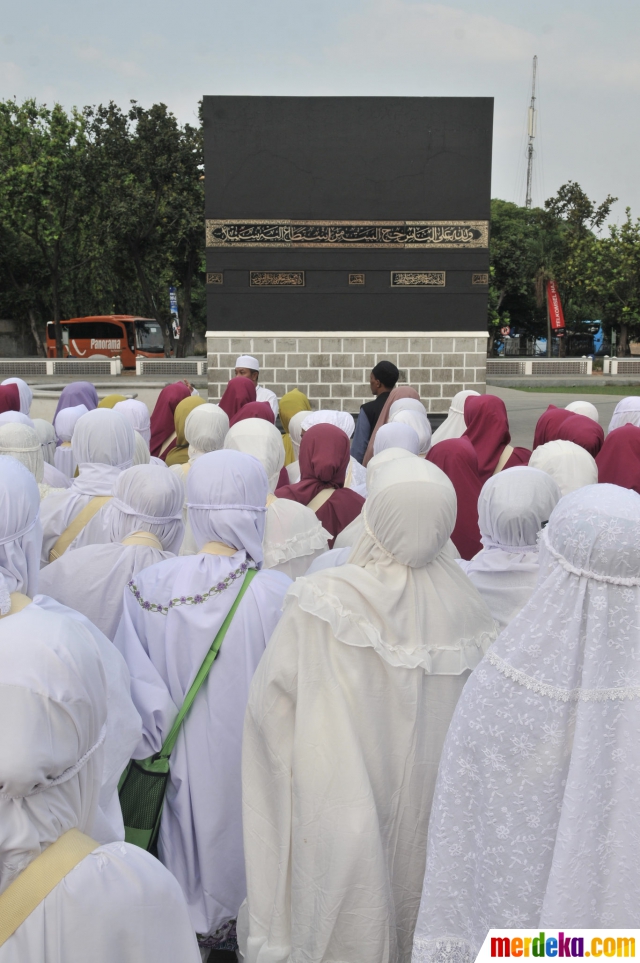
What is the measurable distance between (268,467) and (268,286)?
303 inches

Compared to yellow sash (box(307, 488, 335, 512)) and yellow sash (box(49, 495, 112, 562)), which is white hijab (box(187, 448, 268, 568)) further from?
yellow sash (box(307, 488, 335, 512))

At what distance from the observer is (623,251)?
109 feet

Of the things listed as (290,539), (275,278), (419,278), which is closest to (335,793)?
(290,539)

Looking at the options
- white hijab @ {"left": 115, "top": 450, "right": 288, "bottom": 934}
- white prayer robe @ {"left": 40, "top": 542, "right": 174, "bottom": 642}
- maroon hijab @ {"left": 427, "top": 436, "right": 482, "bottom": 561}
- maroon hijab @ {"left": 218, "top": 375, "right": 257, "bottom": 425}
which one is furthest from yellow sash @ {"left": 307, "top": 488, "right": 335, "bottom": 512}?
maroon hijab @ {"left": 218, "top": 375, "right": 257, "bottom": 425}

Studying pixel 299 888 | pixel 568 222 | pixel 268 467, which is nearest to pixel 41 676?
pixel 299 888

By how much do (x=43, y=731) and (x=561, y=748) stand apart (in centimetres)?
100

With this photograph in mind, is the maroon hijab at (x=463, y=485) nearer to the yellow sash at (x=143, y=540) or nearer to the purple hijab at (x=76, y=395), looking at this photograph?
the yellow sash at (x=143, y=540)

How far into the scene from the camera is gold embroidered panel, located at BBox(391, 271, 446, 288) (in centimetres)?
1143

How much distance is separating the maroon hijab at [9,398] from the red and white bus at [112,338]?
28817mm

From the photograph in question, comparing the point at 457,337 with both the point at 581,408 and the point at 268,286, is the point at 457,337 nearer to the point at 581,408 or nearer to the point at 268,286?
the point at 268,286

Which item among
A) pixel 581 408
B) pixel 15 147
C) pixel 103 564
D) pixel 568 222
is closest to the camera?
pixel 103 564

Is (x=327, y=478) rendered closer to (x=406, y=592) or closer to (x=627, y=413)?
(x=406, y=592)

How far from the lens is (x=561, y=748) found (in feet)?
5.49

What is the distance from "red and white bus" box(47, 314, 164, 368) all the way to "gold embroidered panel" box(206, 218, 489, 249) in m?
23.9
